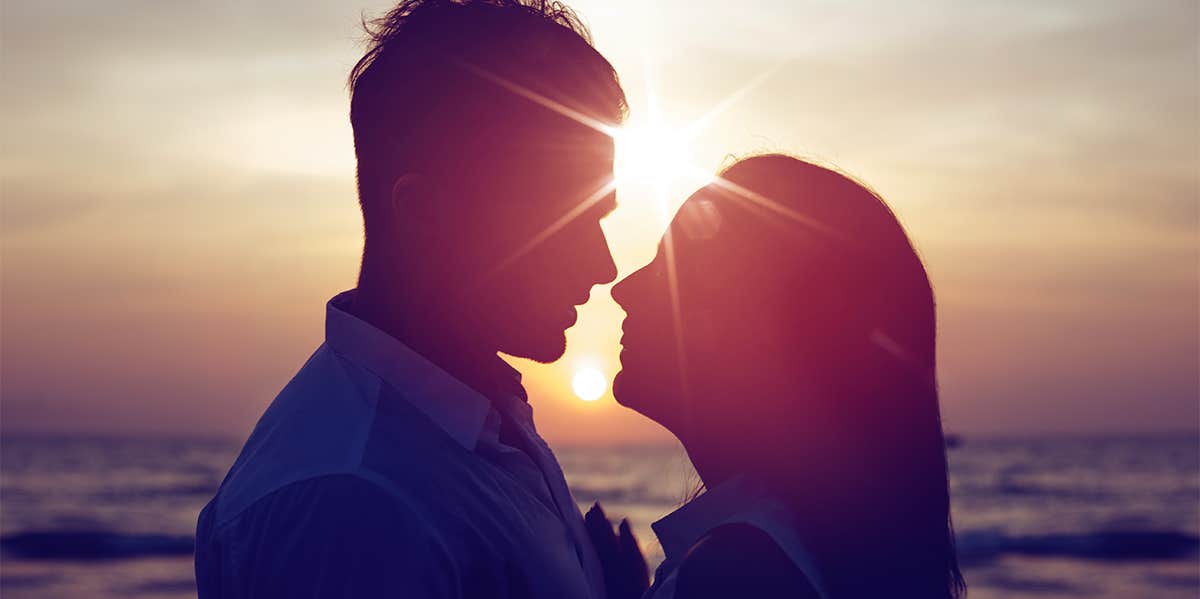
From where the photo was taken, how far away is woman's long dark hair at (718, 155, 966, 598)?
268 centimetres

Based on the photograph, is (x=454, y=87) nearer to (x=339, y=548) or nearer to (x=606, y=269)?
(x=606, y=269)

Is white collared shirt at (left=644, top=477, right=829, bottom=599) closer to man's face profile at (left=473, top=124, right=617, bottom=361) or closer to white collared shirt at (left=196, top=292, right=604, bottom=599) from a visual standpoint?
white collared shirt at (left=196, top=292, right=604, bottom=599)

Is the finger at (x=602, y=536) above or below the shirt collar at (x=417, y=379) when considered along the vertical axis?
below

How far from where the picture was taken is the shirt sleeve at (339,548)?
1836 mm

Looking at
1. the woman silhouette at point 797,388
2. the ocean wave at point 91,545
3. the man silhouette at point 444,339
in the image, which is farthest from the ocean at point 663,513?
the man silhouette at point 444,339

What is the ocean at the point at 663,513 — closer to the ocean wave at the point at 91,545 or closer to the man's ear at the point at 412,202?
the ocean wave at the point at 91,545

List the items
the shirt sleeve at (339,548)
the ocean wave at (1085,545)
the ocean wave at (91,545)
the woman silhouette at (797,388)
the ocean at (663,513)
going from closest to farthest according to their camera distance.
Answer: the shirt sleeve at (339,548), the woman silhouette at (797,388), the ocean at (663,513), the ocean wave at (91,545), the ocean wave at (1085,545)

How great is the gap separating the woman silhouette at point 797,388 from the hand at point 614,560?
0.05 feet

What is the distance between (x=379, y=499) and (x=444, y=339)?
70 cm

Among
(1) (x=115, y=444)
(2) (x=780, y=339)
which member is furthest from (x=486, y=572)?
(1) (x=115, y=444)

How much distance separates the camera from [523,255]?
2.71 meters

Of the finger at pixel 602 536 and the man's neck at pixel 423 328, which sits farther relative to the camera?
the finger at pixel 602 536

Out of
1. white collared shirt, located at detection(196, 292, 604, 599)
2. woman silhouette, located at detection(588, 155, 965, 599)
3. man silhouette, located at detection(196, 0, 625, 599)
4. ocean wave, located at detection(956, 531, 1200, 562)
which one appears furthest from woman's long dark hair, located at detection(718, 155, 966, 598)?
ocean wave, located at detection(956, 531, 1200, 562)

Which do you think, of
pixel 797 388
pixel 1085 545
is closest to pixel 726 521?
pixel 797 388
